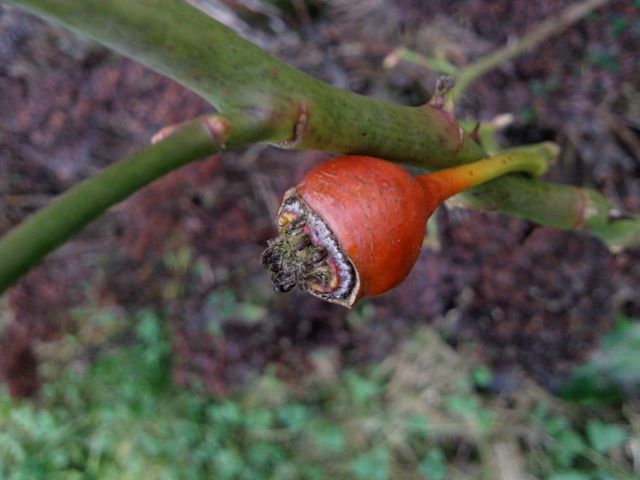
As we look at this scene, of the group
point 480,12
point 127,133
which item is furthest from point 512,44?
point 127,133

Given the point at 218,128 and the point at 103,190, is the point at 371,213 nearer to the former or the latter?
the point at 218,128

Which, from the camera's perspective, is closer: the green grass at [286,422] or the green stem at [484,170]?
the green stem at [484,170]

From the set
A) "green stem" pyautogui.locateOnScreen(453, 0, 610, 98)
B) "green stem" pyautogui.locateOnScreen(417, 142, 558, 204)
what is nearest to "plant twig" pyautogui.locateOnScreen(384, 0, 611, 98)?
"green stem" pyautogui.locateOnScreen(453, 0, 610, 98)

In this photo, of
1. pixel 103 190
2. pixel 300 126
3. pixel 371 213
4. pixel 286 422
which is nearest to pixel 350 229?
pixel 371 213

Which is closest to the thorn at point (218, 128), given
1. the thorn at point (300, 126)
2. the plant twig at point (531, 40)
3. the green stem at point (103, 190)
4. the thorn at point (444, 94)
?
the green stem at point (103, 190)

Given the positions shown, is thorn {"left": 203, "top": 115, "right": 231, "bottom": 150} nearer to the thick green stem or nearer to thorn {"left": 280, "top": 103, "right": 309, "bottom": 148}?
the thick green stem

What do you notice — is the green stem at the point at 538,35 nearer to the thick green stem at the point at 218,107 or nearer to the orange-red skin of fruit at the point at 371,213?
the thick green stem at the point at 218,107

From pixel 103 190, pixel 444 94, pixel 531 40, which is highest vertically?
pixel 531 40
